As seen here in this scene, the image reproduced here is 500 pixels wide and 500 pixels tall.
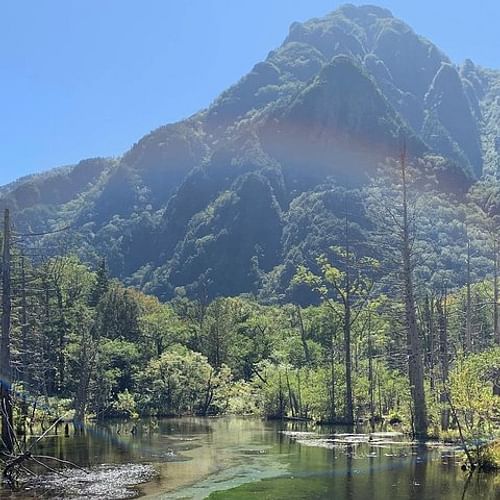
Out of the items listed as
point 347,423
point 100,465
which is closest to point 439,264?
point 347,423

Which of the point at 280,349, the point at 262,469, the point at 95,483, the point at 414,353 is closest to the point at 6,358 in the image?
the point at 95,483

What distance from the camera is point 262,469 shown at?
2773 centimetres

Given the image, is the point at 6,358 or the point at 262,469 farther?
the point at 6,358

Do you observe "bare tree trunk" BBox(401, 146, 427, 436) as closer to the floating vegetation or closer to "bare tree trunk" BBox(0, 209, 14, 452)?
the floating vegetation

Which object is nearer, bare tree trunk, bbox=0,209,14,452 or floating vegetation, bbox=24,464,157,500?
floating vegetation, bbox=24,464,157,500

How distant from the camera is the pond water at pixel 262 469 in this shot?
2175 cm

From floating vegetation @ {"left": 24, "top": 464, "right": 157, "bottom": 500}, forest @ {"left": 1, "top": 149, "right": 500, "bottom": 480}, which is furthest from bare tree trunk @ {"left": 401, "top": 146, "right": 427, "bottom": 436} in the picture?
floating vegetation @ {"left": 24, "top": 464, "right": 157, "bottom": 500}

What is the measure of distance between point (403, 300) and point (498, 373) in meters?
7.23

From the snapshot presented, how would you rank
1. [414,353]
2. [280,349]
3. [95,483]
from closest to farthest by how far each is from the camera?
1. [95,483]
2. [414,353]
3. [280,349]

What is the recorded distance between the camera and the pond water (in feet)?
71.4

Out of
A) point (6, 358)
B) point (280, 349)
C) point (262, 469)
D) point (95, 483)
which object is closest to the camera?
point (95, 483)

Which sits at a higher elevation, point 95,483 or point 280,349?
point 280,349

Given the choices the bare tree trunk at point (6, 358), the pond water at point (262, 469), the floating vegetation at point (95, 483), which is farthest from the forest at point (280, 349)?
the floating vegetation at point (95, 483)

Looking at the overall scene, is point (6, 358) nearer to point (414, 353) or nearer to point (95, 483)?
point (95, 483)
